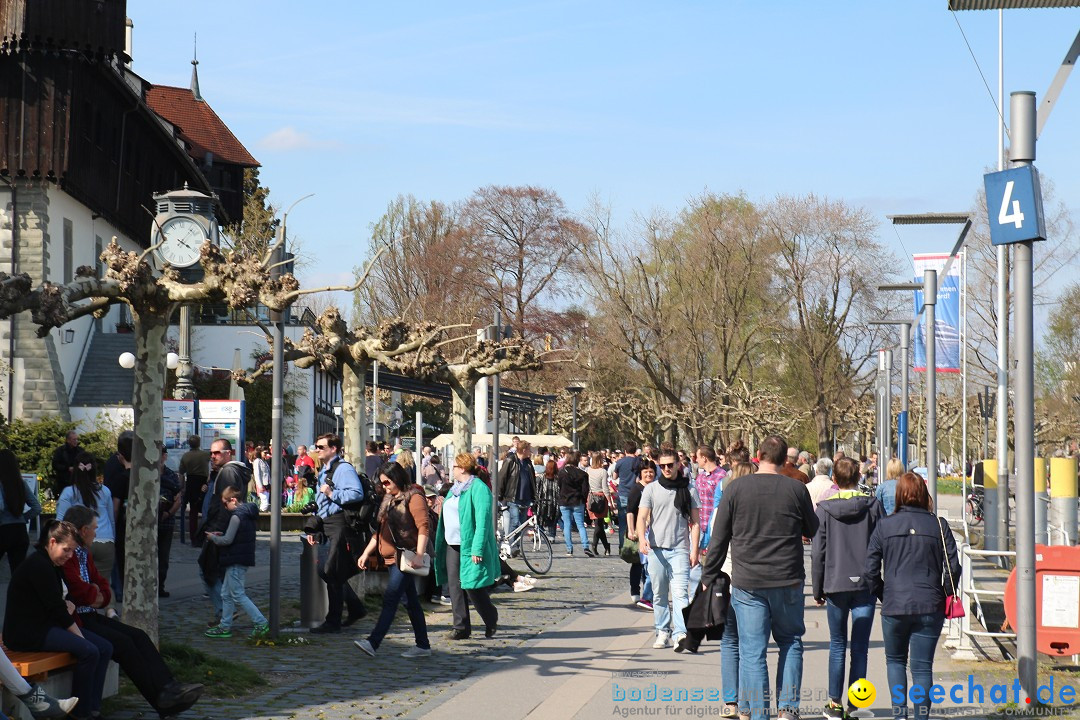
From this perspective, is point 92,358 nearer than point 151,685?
No

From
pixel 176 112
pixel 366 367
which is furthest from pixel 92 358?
pixel 176 112

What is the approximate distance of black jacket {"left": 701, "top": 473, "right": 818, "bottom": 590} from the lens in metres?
8.42

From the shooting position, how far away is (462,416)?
76.0 ft

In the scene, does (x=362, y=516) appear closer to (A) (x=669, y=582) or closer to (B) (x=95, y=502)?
(B) (x=95, y=502)

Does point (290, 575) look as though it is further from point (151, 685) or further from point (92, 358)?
point (92, 358)

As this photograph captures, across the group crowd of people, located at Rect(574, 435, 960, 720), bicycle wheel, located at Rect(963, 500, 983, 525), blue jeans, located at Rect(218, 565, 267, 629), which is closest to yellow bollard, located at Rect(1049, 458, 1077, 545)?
crowd of people, located at Rect(574, 435, 960, 720)

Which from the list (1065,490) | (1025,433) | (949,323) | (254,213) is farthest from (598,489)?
(254,213)

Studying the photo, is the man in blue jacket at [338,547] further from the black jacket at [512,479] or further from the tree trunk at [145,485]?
the black jacket at [512,479]

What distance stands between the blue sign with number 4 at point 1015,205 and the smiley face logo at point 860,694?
3097mm

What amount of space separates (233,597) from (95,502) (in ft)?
6.17

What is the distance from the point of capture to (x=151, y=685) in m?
8.83

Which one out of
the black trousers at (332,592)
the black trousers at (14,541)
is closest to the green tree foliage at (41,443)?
the black trousers at (14,541)

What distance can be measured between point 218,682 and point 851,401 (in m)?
50.5

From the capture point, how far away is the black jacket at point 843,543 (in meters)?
9.12
